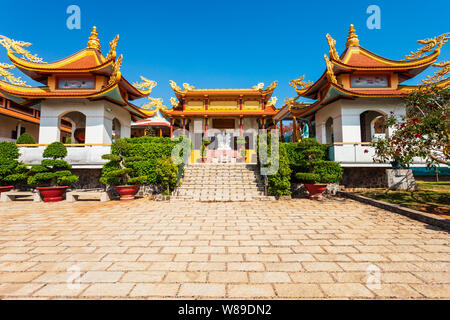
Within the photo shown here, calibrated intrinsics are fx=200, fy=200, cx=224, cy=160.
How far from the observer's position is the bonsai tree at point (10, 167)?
884 cm

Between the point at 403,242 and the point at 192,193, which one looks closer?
the point at 403,242

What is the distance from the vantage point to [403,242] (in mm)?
3648

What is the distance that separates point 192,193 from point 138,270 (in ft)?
21.5

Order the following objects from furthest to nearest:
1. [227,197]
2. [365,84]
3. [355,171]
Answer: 1. [365,84]
2. [355,171]
3. [227,197]

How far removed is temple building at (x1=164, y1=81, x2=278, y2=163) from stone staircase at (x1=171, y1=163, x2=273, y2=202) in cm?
472

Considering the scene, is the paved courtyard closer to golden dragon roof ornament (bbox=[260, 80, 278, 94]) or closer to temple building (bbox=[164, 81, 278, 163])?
temple building (bbox=[164, 81, 278, 163])

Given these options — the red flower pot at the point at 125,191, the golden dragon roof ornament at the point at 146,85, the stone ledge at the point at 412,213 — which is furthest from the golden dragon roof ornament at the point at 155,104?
the stone ledge at the point at 412,213

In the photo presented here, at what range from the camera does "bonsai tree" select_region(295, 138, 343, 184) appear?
8.76 m

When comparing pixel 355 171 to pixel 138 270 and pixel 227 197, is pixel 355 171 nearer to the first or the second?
pixel 227 197

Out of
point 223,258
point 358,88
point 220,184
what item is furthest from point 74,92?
point 358,88

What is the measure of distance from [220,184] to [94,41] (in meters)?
12.7

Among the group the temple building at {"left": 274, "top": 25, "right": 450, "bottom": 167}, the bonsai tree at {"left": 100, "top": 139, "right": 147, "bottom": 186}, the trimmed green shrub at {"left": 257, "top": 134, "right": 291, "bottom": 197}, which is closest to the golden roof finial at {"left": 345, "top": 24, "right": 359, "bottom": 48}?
the temple building at {"left": 274, "top": 25, "right": 450, "bottom": 167}
